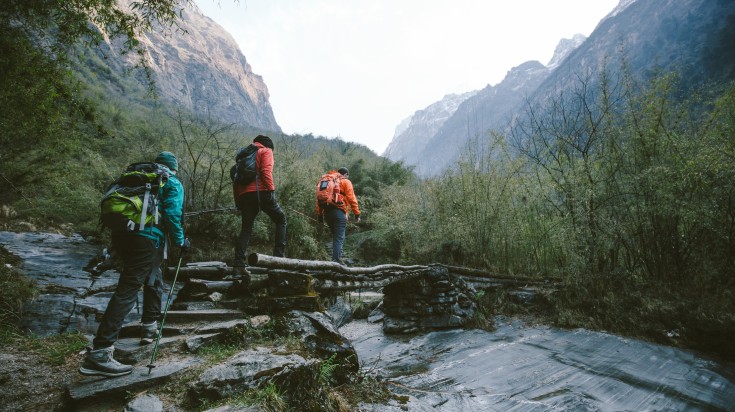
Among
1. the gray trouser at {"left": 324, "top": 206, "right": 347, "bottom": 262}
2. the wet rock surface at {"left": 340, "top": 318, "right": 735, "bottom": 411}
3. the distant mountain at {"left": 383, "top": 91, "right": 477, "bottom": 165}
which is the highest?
the distant mountain at {"left": 383, "top": 91, "right": 477, "bottom": 165}

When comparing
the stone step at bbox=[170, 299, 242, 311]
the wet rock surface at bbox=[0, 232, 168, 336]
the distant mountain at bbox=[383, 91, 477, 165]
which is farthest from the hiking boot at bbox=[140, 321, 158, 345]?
the distant mountain at bbox=[383, 91, 477, 165]

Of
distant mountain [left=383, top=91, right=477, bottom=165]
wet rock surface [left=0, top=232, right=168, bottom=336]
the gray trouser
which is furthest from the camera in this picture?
distant mountain [left=383, top=91, right=477, bottom=165]

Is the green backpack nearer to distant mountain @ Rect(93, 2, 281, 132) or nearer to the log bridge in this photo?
the log bridge

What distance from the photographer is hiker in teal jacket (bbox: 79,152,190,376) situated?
2316 millimetres

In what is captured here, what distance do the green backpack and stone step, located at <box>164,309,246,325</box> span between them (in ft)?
4.07

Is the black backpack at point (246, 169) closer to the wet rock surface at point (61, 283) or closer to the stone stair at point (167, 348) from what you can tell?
the stone stair at point (167, 348)

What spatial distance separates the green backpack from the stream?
9.09 feet

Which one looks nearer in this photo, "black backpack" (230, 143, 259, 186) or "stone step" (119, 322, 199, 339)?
"stone step" (119, 322, 199, 339)

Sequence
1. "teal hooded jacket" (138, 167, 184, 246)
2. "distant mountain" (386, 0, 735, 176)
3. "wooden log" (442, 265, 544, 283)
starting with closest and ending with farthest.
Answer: "teal hooded jacket" (138, 167, 184, 246) → "wooden log" (442, 265, 544, 283) → "distant mountain" (386, 0, 735, 176)

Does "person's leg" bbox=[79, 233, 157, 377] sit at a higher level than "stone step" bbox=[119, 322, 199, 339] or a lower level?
higher

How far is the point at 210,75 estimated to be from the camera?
75375 millimetres

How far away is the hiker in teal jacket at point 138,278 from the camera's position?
91.2 inches

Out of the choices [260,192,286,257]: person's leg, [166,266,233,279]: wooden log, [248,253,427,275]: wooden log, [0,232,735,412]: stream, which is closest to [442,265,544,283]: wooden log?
[0,232,735,412]: stream

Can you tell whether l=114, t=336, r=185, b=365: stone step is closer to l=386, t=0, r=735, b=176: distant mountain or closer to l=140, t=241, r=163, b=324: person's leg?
l=140, t=241, r=163, b=324: person's leg
